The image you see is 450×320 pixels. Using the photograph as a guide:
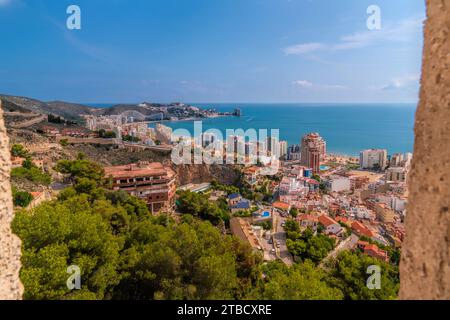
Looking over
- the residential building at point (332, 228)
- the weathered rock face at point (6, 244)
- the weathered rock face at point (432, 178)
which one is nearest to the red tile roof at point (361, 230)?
the residential building at point (332, 228)

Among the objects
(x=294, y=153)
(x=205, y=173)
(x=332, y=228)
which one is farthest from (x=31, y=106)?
(x=332, y=228)

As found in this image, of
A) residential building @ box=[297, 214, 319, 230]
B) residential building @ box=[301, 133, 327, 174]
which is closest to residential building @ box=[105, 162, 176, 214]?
residential building @ box=[297, 214, 319, 230]

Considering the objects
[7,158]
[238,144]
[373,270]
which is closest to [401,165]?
[238,144]

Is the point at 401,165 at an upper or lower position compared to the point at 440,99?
lower

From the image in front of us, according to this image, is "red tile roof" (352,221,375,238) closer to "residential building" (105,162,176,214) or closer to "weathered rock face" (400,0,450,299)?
Result: "residential building" (105,162,176,214)

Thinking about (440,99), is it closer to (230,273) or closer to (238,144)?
(230,273)

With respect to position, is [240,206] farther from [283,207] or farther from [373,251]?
[373,251]
